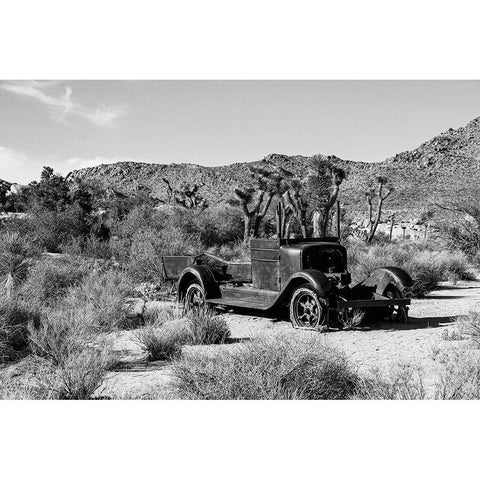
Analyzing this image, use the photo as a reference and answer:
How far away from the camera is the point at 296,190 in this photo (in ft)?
109

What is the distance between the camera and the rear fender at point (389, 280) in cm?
996

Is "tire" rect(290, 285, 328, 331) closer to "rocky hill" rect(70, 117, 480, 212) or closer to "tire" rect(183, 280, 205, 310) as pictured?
"tire" rect(183, 280, 205, 310)

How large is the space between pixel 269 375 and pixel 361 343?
373 centimetres

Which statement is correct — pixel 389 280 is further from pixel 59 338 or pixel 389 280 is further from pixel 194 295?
pixel 59 338

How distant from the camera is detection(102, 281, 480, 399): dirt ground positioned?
6308 millimetres

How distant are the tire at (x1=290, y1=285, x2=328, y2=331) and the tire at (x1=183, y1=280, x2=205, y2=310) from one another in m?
2.22

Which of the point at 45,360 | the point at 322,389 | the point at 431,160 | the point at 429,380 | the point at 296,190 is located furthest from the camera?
the point at 431,160

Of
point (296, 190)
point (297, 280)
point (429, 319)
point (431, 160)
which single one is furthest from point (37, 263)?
point (431, 160)

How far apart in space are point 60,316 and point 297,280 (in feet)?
12.1

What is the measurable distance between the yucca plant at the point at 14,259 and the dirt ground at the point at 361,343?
13.0 feet

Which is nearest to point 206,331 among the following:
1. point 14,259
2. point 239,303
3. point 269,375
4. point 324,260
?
point 239,303

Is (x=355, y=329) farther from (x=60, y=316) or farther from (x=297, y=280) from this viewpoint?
(x=60, y=316)

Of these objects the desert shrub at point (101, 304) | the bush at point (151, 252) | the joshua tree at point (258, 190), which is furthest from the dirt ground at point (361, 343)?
the joshua tree at point (258, 190)

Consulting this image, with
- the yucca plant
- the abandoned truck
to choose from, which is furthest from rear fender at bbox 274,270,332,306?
the yucca plant
